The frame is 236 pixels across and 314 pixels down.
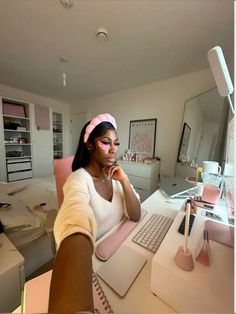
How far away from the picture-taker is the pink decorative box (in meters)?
2.64

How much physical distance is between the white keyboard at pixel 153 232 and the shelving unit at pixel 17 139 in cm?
298

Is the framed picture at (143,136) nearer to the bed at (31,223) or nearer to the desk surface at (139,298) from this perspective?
the bed at (31,223)

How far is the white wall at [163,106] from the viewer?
2.04 m

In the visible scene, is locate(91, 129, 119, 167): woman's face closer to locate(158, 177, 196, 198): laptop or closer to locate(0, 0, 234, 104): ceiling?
locate(158, 177, 196, 198): laptop

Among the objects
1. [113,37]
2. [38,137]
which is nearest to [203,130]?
[113,37]

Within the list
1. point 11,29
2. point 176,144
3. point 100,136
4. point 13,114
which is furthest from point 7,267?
point 13,114

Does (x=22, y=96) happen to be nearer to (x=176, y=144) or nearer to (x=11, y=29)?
(x=11, y=29)

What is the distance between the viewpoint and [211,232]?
1.79 feet

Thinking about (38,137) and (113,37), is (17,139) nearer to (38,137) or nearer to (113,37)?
(38,137)

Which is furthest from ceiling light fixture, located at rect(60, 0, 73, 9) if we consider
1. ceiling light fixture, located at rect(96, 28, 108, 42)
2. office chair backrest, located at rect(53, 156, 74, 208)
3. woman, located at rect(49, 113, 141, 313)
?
office chair backrest, located at rect(53, 156, 74, 208)

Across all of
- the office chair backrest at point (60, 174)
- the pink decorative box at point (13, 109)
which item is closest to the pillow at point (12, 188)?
the office chair backrest at point (60, 174)

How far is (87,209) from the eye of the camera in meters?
0.55

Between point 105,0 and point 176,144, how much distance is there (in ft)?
6.22

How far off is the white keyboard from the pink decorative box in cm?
320
